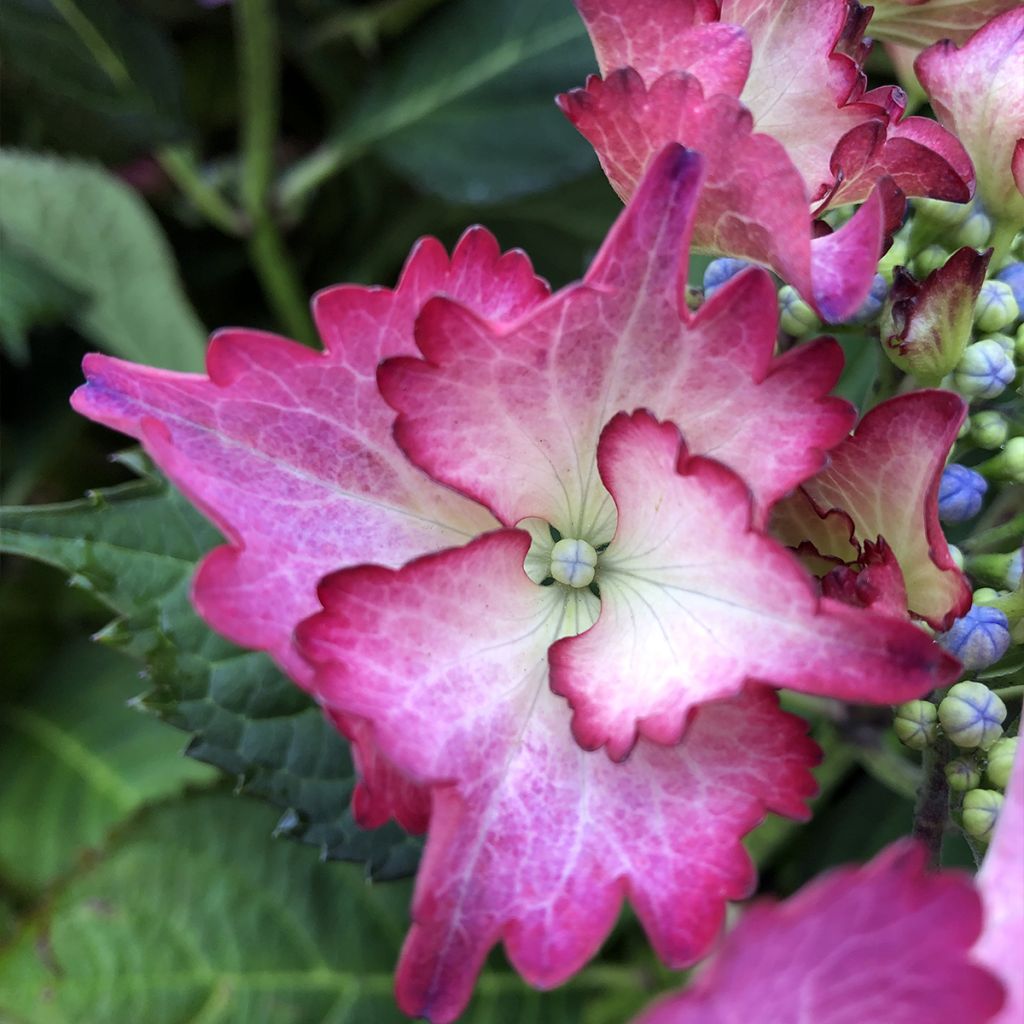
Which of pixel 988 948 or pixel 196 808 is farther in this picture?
pixel 196 808


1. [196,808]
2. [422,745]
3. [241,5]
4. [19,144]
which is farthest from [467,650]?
[19,144]

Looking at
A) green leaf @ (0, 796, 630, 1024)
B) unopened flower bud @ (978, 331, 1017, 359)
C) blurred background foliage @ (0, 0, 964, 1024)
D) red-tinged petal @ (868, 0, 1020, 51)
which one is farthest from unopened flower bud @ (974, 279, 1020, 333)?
green leaf @ (0, 796, 630, 1024)

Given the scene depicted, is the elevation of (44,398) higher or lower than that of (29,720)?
higher

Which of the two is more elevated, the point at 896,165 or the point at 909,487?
the point at 896,165

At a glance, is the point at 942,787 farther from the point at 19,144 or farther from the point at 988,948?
the point at 19,144

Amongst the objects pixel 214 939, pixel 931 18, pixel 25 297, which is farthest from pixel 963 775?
pixel 25 297

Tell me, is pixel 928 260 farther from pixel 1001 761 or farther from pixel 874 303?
pixel 1001 761

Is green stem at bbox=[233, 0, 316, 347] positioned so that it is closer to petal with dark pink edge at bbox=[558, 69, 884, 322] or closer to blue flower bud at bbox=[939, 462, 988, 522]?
petal with dark pink edge at bbox=[558, 69, 884, 322]

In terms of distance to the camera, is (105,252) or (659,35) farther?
(105,252)
